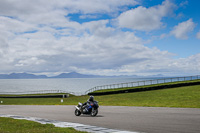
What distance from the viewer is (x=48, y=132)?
9430 mm

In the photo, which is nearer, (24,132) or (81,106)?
(24,132)

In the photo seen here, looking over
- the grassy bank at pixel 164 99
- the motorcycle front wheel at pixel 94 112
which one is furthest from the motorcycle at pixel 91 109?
the grassy bank at pixel 164 99

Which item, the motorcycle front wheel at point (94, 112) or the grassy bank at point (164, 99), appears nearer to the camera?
the motorcycle front wheel at point (94, 112)

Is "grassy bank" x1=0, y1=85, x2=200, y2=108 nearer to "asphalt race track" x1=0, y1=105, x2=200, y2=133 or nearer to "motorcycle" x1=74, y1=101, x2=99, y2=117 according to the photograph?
"asphalt race track" x1=0, y1=105, x2=200, y2=133

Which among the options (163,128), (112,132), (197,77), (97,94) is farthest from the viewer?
(197,77)

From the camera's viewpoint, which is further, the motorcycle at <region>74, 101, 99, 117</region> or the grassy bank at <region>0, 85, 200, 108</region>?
the grassy bank at <region>0, 85, 200, 108</region>

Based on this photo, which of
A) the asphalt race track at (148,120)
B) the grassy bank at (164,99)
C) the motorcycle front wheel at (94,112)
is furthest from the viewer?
the grassy bank at (164,99)

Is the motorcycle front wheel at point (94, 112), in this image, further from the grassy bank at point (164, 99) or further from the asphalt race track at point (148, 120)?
the grassy bank at point (164, 99)

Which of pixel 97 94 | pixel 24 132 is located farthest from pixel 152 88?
pixel 24 132

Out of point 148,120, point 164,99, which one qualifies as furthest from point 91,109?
point 164,99

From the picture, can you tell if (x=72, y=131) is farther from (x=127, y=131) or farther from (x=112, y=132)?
(x=127, y=131)

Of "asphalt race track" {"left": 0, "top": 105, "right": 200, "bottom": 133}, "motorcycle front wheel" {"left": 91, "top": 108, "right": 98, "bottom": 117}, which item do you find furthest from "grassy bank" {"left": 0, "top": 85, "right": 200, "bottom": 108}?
"motorcycle front wheel" {"left": 91, "top": 108, "right": 98, "bottom": 117}

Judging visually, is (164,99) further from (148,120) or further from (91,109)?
(148,120)

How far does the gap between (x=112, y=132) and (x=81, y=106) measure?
7.87m
